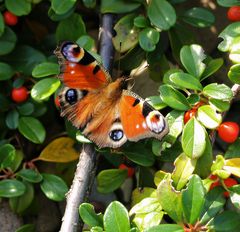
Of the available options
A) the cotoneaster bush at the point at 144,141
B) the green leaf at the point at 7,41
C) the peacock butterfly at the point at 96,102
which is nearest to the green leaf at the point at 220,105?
the cotoneaster bush at the point at 144,141

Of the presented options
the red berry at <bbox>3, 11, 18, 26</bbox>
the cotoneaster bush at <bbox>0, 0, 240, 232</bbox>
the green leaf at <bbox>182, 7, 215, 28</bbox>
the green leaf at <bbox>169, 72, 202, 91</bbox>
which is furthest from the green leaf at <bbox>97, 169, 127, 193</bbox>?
the red berry at <bbox>3, 11, 18, 26</bbox>

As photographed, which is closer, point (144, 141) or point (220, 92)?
point (220, 92)

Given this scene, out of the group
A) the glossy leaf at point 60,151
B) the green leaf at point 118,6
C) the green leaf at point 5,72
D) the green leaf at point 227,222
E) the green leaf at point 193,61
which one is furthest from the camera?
the glossy leaf at point 60,151

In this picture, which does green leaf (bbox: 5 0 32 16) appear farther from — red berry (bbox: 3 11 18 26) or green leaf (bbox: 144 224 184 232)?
green leaf (bbox: 144 224 184 232)

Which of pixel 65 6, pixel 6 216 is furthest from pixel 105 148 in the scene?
pixel 6 216

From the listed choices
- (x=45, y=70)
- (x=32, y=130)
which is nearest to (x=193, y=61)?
(x=45, y=70)

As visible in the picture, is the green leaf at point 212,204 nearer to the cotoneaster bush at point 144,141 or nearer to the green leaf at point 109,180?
the cotoneaster bush at point 144,141

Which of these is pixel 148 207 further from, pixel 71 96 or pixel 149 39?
pixel 149 39
